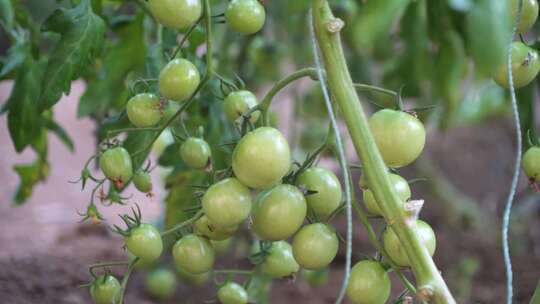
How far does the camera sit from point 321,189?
74 centimetres

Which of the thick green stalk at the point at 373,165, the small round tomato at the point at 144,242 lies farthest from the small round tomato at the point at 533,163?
the small round tomato at the point at 144,242

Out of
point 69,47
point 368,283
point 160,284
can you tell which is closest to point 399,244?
point 368,283

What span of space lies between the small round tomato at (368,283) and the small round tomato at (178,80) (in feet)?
0.88

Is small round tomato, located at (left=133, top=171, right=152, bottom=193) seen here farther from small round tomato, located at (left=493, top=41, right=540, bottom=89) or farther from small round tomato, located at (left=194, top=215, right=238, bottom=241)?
small round tomato, located at (left=493, top=41, right=540, bottom=89)

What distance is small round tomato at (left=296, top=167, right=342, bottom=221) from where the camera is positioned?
0.74 metres

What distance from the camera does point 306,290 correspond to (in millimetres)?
1782

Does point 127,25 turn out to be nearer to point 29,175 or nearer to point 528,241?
point 29,175

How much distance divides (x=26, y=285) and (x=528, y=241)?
5.26 ft

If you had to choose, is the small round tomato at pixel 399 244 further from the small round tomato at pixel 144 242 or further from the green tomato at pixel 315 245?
the small round tomato at pixel 144 242

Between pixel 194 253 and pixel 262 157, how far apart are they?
175 millimetres

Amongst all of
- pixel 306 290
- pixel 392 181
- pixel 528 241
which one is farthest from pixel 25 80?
pixel 528 241

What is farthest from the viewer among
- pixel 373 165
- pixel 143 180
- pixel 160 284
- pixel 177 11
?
pixel 160 284

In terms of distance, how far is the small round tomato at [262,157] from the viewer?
2.17 ft

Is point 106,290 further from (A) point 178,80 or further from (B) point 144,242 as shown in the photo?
(A) point 178,80
